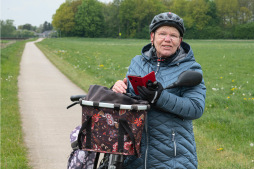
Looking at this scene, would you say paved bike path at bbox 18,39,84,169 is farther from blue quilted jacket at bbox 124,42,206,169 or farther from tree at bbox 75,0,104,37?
tree at bbox 75,0,104,37

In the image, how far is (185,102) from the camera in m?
2.19

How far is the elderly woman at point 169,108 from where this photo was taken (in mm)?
2184

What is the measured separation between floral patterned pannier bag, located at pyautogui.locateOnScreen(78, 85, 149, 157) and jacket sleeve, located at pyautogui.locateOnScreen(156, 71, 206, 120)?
0.13 meters

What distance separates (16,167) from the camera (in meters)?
5.00

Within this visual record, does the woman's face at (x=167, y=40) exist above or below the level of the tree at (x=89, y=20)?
below

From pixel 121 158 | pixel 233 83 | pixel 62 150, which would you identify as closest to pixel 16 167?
pixel 62 150

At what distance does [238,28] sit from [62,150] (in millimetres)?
100360

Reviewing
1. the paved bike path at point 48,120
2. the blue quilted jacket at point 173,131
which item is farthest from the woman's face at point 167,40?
the paved bike path at point 48,120

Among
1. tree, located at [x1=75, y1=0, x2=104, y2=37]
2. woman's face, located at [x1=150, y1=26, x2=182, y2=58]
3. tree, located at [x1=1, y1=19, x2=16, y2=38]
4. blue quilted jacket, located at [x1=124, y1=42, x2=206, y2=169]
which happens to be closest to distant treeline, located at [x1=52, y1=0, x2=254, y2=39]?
tree, located at [x1=75, y1=0, x2=104, y2=37]

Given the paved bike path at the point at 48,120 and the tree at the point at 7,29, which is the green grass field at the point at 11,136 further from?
the tree at the point at 7,29

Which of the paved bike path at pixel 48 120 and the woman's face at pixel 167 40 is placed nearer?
the woman's face at pixel 167 40

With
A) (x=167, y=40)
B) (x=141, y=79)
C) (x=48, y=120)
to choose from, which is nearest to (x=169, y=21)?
(x=167, y=40)

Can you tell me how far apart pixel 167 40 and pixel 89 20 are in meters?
123

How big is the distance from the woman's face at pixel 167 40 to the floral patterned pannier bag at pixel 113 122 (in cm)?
49
